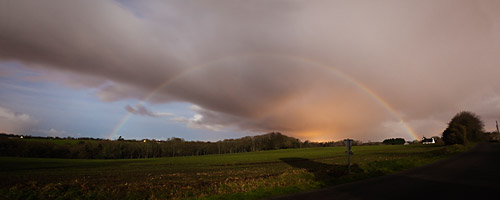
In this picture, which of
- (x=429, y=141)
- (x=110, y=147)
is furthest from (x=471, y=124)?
(x=110, y=147)

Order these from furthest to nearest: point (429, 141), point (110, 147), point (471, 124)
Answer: point (429, 141), point (110, 147), point (471, 124)

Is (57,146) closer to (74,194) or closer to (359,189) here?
(74,194)

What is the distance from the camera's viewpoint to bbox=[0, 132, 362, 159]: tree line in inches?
4040

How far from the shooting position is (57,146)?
116 m

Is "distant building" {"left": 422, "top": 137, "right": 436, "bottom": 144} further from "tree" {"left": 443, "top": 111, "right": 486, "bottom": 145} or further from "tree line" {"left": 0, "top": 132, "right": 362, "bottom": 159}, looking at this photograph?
"tree line" {"left": 0, "top": 132, "right": 362, "bottom": 159}

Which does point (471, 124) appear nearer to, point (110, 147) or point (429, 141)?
point (429, 141)

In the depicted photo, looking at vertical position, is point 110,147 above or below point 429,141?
below

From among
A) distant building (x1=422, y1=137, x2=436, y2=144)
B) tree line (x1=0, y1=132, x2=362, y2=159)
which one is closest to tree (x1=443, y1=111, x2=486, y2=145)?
distant building (x1=422, y1=137, x2=436, y2=144)

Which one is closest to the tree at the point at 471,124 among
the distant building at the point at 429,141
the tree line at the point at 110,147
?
the distant building at the point at 429,141

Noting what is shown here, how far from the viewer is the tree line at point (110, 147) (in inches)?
4040

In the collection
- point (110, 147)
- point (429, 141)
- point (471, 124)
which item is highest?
point (471, 124)

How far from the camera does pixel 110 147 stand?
139875 millimetres

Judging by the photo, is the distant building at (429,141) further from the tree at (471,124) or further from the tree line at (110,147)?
the tree line at (110,147)

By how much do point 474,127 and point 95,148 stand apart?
190 meters
